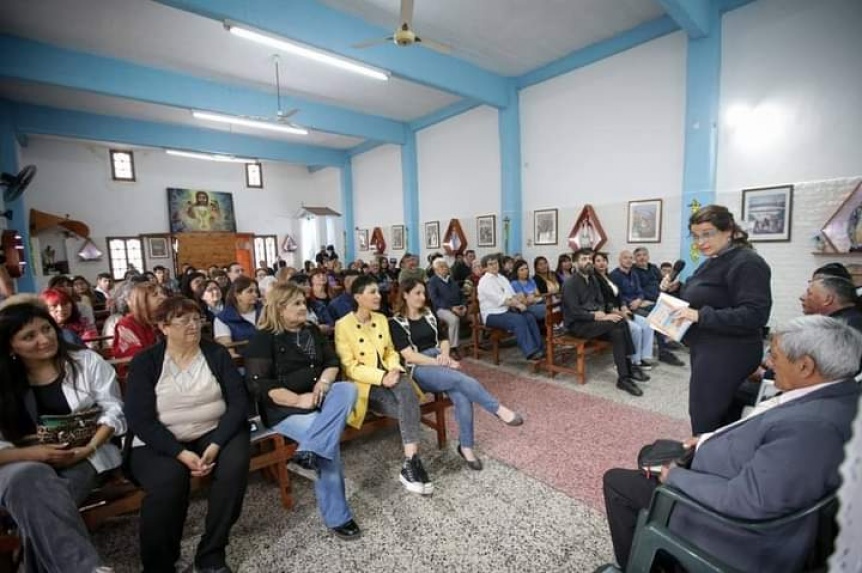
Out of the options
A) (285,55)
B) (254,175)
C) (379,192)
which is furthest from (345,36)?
(254,175)

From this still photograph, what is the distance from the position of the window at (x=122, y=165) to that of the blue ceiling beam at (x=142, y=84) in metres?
5.68

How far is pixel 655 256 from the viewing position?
5.80 meters

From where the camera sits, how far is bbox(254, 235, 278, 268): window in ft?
42.9

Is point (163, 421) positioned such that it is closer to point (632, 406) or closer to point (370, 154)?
point (632, 406)

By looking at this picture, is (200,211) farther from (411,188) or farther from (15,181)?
(411,188)

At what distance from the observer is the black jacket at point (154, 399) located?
180 cm

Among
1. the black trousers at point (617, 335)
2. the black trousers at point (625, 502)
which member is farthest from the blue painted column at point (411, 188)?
the black trousers at point (625, 502)

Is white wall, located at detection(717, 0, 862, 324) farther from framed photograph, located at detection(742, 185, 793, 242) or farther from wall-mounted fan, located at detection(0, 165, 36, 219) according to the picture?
wall-mounted fan, located at detection(0, 165, 36, 219)

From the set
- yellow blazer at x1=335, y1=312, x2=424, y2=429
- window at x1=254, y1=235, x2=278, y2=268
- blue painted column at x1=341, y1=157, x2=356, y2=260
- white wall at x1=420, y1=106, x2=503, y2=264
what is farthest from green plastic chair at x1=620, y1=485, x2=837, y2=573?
window at x1=254, y1=235, x2=278, y2=268

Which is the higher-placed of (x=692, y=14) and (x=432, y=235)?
(x=692, y=14)

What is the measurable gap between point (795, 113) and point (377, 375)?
5423mm

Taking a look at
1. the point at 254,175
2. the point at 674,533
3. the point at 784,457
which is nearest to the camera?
the point at 784,457

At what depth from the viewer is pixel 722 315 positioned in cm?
191

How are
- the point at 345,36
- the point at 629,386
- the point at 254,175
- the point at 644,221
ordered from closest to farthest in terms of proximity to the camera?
1. the point at 629,386
2. the point at 345,36
3. the point at 644,221
4. the point at 254,175
